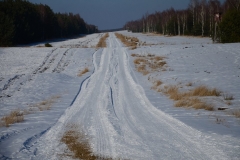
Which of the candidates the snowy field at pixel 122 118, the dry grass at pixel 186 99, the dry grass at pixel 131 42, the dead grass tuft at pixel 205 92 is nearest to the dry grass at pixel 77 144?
the snowy field at pixel 122 118

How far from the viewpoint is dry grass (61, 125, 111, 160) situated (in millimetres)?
4843

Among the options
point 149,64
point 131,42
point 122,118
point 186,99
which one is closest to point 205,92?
point 186,99

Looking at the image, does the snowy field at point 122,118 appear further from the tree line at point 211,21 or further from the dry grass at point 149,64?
the tree line at point 211,21

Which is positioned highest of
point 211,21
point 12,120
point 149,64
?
point 211,21

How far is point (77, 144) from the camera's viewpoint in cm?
553

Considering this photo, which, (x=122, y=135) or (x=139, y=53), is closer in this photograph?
(x=122, y=135)

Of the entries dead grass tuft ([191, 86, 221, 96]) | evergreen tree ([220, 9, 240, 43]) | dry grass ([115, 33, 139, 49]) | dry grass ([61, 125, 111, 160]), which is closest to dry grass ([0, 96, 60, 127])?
dry grass ([61, 125, 111, 160])

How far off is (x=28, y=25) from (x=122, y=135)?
5506 cm

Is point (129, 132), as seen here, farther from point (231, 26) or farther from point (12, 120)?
point (231, 26)

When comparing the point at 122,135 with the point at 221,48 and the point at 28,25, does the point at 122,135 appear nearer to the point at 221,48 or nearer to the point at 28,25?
the point at 221,48

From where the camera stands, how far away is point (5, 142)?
5.67 metres

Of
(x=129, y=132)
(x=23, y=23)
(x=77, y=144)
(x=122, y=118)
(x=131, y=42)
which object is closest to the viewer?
(x=77, y=144)

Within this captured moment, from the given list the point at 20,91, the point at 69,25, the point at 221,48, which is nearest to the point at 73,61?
the point at 20,91

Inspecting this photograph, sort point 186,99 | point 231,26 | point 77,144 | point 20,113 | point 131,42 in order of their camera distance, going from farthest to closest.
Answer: point 131,42
point 231,26
point 186,99
point 20,113
point 77,144
